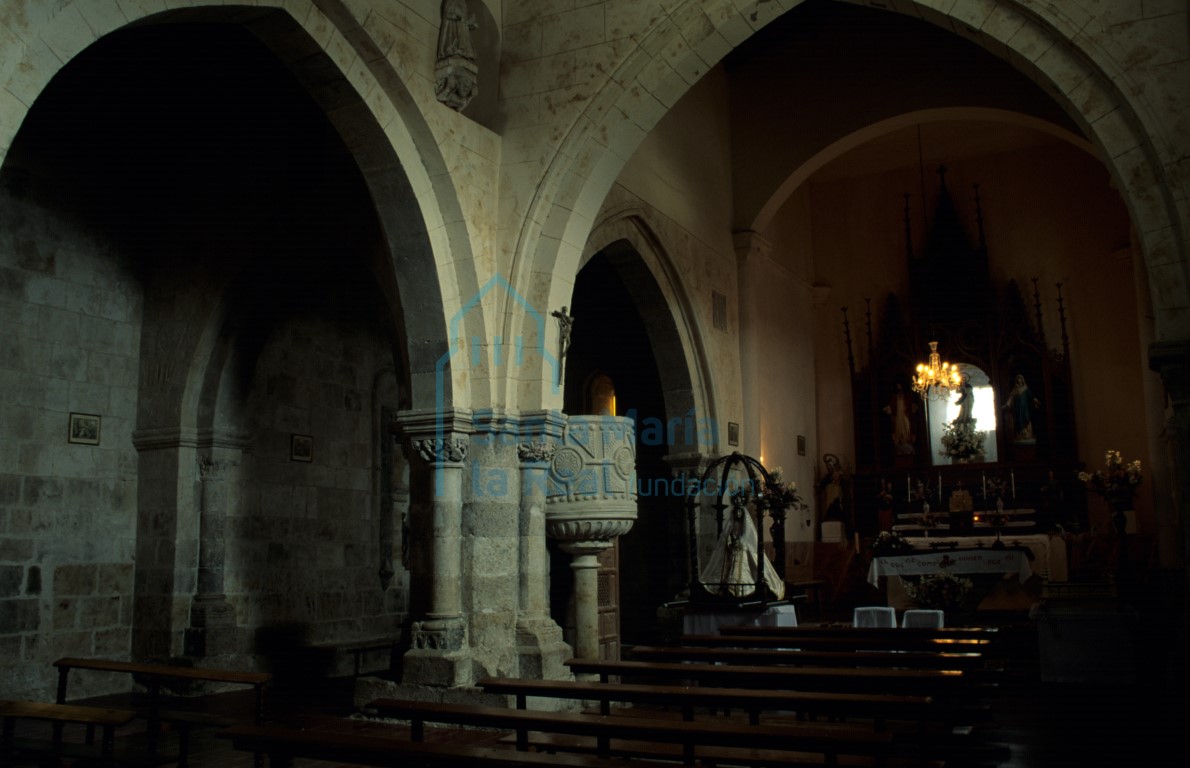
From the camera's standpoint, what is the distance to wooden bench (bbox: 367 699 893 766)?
135 inches

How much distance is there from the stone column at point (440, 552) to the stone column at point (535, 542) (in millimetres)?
439

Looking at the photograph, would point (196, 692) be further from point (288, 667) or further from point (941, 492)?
point (941, 492)

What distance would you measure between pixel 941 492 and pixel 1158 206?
Answer: 9.56 m

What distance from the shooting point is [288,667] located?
9500 mm

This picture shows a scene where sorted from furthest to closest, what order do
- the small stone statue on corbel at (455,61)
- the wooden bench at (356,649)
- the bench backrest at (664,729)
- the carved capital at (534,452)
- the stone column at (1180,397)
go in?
1. the wooden bench at (356,649)
2. the carved capital at (534,452)
3. the small stone statue on corbel at (455,61)
4. the stone column at (1180,397)
5. the bench backrest at (664,729)

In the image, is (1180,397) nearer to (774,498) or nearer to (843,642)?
(843,642)

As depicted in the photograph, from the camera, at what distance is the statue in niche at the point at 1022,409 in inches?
581

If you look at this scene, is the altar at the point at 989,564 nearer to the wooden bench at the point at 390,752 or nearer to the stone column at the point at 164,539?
the stone column at the point at 164,539

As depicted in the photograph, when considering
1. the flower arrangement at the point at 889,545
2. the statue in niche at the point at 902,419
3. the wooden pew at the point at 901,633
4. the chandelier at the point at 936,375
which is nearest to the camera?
the wooden pew at the point at 901,633

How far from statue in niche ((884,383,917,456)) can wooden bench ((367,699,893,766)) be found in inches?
463

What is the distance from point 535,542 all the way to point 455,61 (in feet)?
11.0

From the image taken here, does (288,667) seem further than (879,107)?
No

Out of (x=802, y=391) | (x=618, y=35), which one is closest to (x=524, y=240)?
(x=618, y=35)

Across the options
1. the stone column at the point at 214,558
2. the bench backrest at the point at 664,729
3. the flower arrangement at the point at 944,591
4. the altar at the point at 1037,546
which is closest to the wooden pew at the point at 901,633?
the bench backrest at the point at 664,729
